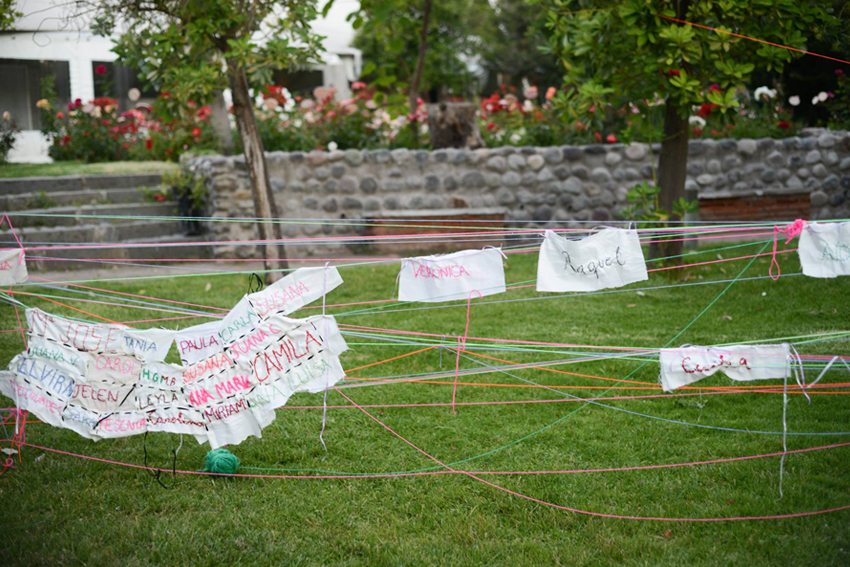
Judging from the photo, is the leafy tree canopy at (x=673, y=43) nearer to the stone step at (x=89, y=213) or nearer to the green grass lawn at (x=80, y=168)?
the stone step at (x=89, y=213)

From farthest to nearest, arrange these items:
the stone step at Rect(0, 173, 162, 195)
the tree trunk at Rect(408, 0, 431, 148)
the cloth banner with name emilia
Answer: the tree trunk at Rect(408, 0, 431, 148), the stone step at Rect(0, 173, 162, 195), the cloth banner with name emilia

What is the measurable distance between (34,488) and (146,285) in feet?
12.7

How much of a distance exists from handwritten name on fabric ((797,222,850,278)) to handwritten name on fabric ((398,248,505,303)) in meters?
1.42

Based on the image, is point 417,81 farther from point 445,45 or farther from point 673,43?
point 445,45

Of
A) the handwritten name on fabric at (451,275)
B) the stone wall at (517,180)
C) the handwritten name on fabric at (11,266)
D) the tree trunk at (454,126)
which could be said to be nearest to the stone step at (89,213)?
the stone wall at (517,180)

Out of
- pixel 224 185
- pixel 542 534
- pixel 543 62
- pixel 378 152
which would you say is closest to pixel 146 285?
pixel 224 185

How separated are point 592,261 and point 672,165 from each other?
13.2ft

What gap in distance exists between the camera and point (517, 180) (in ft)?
30.3

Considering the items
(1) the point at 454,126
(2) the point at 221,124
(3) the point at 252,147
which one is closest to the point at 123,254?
(3) the point at 252,147

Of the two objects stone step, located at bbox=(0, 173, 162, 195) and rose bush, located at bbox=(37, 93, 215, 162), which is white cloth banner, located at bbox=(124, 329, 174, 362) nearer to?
stone step, located at bbox=(0, 173, 162, 195)

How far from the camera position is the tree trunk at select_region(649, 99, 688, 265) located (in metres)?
6.94

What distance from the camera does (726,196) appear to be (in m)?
9.49

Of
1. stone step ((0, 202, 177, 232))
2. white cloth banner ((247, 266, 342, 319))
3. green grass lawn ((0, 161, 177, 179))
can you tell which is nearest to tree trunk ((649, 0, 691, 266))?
white cloth banner ((247, 266, 342, 319))

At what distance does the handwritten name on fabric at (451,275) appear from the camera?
350 cm
